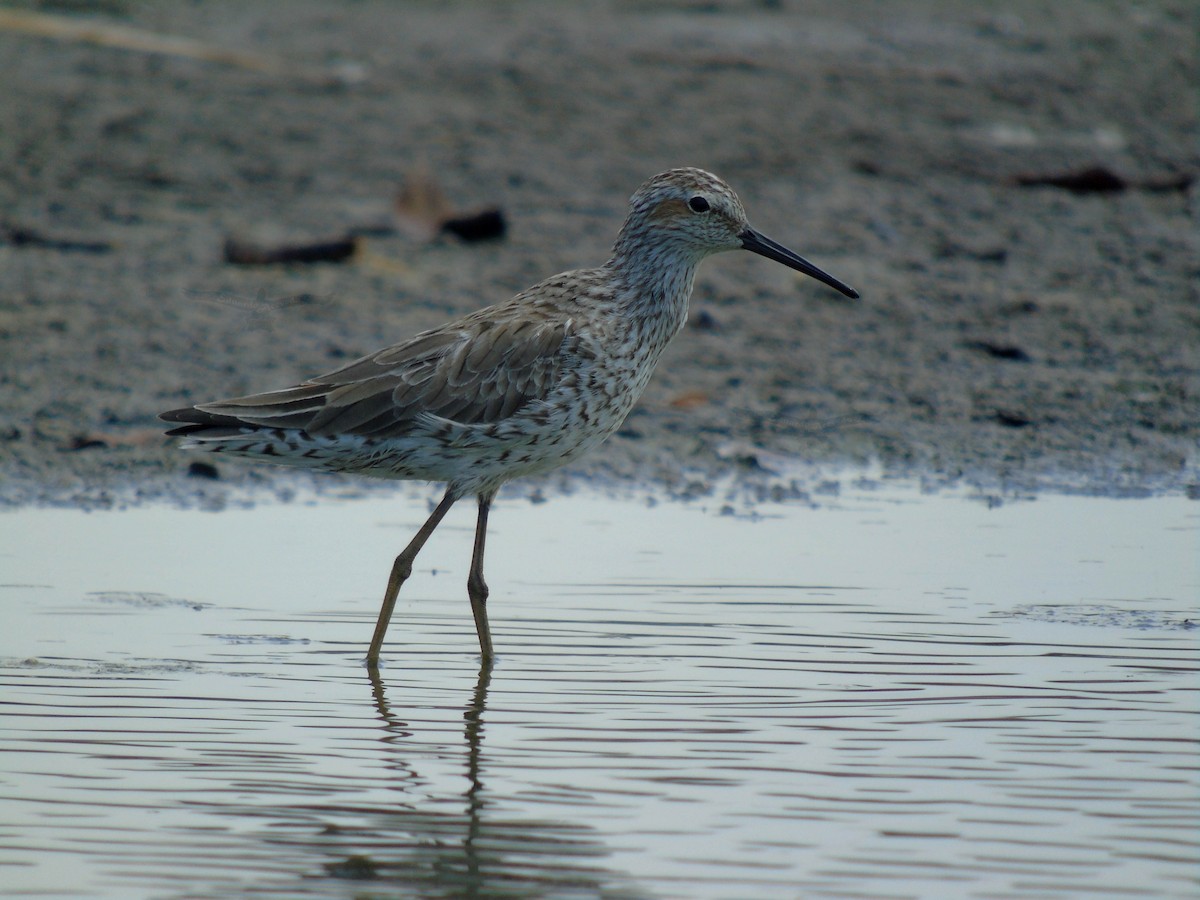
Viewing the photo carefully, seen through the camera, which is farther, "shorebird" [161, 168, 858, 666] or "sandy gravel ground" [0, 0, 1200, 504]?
"sandy gravel ground" [0, 0, 1200, 504]

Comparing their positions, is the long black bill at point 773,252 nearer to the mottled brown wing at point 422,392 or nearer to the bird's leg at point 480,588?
the mottled brown wing at point 422,392

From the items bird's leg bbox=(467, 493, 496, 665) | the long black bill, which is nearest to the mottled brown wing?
bird's leg bbox=(467, 493, 496, 665)

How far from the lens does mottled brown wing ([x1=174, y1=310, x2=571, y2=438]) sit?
6984 millimetres

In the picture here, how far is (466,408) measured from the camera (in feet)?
23.0

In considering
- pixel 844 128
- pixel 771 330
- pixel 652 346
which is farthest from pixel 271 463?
pixel 844 128

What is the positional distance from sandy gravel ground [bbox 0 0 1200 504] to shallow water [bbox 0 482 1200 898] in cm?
119

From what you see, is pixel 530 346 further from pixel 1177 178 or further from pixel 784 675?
pixel 1177 178

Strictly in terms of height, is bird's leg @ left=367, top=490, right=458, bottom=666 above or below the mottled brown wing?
below

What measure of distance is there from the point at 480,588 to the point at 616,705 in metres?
1.15

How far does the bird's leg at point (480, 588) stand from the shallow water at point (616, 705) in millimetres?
86

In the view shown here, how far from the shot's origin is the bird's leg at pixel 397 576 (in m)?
6.69

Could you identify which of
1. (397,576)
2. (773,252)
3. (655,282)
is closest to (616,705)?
(397,576)

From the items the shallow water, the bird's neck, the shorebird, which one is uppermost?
the bird's neck

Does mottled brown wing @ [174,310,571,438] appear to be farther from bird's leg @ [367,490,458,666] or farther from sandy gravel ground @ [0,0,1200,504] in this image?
sandy gravel ground @ [0,0,1200,504]
